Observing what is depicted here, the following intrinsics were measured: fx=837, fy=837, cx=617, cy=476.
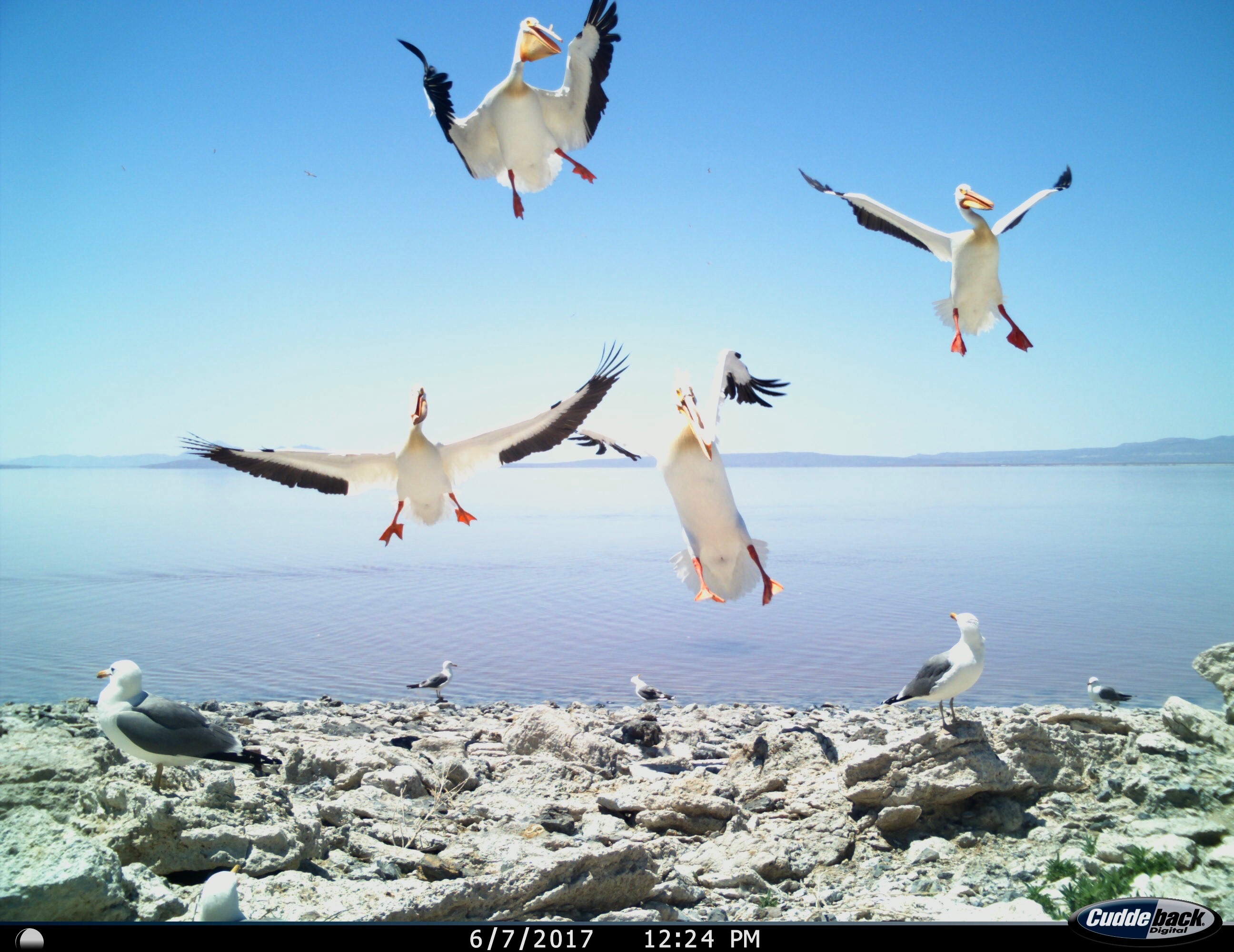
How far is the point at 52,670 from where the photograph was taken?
10445 mm

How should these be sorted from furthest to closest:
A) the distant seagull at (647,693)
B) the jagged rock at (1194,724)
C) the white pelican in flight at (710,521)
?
1. the distant seagull at (647,693)
2. the jagged rock at (1194,724)
3. the white pelican in flight at (710,521)

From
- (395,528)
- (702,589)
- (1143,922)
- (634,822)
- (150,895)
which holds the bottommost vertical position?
(634,822)

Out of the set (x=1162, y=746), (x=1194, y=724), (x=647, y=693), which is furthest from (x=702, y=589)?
(x=647, y=693)

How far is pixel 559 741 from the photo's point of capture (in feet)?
21.4

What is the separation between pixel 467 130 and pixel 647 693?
6.30 m

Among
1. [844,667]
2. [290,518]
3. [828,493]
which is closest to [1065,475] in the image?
[828,493]

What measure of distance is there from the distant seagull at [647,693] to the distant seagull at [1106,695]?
4.49 metres

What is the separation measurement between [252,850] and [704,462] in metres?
3.01

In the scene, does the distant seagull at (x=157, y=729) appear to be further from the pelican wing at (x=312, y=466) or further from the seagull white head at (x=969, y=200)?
the seagull white head at (x=969, y=200)

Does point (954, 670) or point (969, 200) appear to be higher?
point (969, 200)

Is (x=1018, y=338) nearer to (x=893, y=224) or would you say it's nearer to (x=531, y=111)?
(x=893, y=224)

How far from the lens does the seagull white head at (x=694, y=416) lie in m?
3.43

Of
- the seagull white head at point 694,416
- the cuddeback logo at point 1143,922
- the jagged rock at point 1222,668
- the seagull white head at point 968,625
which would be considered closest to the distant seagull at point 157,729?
the seagull white head at point 694,416

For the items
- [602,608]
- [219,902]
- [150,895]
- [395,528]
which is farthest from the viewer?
[602,608]
